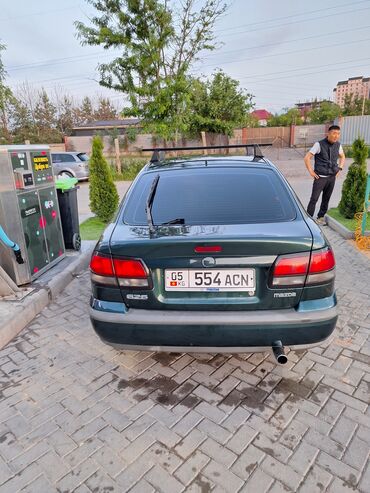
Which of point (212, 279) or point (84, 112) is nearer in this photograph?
point (212, 279)

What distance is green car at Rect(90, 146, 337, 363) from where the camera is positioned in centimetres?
197

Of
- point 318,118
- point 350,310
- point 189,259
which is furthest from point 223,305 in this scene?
point 318,118

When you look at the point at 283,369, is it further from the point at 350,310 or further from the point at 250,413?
the point at 350,310

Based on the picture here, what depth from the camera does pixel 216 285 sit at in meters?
2.01

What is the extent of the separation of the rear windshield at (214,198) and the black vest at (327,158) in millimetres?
3984

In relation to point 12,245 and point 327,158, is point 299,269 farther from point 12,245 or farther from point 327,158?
point 327,158

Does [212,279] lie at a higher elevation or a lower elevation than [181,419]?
higher

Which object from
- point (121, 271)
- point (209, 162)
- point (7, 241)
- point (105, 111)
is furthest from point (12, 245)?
point (105, 111)

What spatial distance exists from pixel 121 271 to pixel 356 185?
5.71 metres

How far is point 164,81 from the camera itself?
13.0m

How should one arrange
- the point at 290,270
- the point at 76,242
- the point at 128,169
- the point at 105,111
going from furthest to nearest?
the point at 105,111
the point at 128,169
the point at 76,242
the point at 290,270

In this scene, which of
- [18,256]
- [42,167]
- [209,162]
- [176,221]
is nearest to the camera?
[176,221]

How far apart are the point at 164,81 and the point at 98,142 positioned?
7.36 metres

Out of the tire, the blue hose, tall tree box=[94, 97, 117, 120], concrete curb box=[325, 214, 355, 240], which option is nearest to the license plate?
the blue hose
